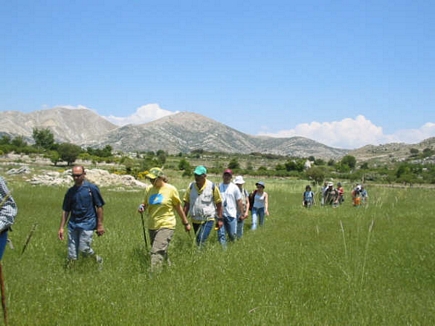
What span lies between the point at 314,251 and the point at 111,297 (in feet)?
16.4

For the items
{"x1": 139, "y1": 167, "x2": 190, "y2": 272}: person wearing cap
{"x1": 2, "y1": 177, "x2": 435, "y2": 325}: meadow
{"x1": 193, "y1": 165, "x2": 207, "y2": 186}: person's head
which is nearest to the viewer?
{"x1": 2, "y1": 177, "x2": 435, "y2": 325}: meadow

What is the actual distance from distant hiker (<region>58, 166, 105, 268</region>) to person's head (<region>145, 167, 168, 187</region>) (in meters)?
1.07

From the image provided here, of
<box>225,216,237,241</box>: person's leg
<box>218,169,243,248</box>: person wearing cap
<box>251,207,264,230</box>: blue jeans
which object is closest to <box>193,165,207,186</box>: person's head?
<box>218,169,243,248</box>: person wearing cap

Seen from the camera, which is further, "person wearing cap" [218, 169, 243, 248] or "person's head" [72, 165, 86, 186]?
"person wearing cap" [218, 169, 243, 248]

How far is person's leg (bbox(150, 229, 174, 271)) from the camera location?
7068mm

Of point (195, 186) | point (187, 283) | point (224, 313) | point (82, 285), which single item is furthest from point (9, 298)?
point (195, 186)

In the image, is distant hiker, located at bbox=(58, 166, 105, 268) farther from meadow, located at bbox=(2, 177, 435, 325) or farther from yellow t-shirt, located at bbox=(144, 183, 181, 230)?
yellow t-shirt, located at bbox=(144, 183, 181, 230)

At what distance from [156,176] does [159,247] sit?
4.15 ft

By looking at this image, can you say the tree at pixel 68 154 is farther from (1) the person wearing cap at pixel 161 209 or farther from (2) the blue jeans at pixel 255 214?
(1) the person wearing cap at pixel 161 209

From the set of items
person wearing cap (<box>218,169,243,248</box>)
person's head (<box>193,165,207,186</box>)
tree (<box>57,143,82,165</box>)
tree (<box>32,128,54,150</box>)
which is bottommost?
person wearing cap (<box>218,169,243,248</box>)

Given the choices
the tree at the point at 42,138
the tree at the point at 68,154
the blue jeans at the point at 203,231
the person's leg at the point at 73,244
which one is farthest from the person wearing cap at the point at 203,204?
the tree at the point at 42,138

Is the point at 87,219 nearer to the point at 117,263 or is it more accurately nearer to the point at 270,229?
the point at 117,263

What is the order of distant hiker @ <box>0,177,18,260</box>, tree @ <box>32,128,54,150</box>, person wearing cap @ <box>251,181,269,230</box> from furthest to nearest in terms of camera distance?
tree @ <box>32,128,54,150</box>
person wearing cap @ <box>251,181,269,230</box>
distant hiker @ <box>0,177,18,260</box>

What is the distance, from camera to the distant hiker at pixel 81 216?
7.41 metres
